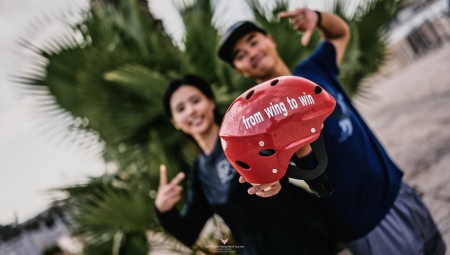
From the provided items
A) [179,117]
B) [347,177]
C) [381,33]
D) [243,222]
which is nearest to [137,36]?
[179,117]

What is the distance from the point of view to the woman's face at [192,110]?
1.31 metres

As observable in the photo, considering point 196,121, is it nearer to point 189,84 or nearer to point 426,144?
point 189,84

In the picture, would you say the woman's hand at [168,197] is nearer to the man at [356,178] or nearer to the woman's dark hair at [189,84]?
the woman's dark hair at [189,84]

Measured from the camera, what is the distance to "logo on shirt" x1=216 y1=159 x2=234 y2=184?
1.19 m

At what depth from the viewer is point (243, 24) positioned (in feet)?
3.43

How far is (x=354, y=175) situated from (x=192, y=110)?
27.0 inches

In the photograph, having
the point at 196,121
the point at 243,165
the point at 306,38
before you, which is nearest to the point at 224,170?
the point at 196,121

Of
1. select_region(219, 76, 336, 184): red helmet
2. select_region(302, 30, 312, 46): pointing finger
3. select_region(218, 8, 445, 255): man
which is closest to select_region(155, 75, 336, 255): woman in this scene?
select_region(218, 8, 445, 255): man

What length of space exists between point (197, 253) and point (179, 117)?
3.82ft

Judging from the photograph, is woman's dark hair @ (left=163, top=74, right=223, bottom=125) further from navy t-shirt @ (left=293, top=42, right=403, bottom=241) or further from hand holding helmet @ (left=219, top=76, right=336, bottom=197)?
hand holding helmet @ (left=219, top=76, right=336, bottom=197)

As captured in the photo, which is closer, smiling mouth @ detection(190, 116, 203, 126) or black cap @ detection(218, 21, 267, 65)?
black cap @ detection(218, 21, 267, 65)

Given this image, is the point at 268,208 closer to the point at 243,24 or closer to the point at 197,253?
the point at 243,24

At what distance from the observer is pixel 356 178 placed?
992 millimetres

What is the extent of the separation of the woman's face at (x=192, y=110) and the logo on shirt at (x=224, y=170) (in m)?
0.17
